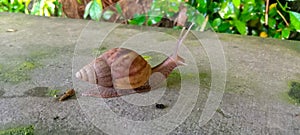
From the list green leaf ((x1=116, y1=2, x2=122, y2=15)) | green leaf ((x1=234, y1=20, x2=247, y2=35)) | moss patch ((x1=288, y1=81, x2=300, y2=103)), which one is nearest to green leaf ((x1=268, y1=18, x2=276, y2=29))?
green leaf ((x1=234, y1=20, x2=247, y2=35))

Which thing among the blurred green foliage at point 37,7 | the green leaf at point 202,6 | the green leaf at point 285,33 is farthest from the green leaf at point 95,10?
the green leaf at point 285,33

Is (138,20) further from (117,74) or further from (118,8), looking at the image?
(117,74)

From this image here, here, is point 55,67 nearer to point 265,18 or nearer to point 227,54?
point 227,54

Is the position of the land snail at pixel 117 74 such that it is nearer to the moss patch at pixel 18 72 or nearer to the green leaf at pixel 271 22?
the moss patch at pixel 18 72

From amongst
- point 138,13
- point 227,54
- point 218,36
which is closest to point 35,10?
point 138,13

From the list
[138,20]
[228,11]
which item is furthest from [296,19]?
[138,20]

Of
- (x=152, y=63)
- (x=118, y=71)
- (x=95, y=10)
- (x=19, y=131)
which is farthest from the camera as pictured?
(x=95, y=10)
